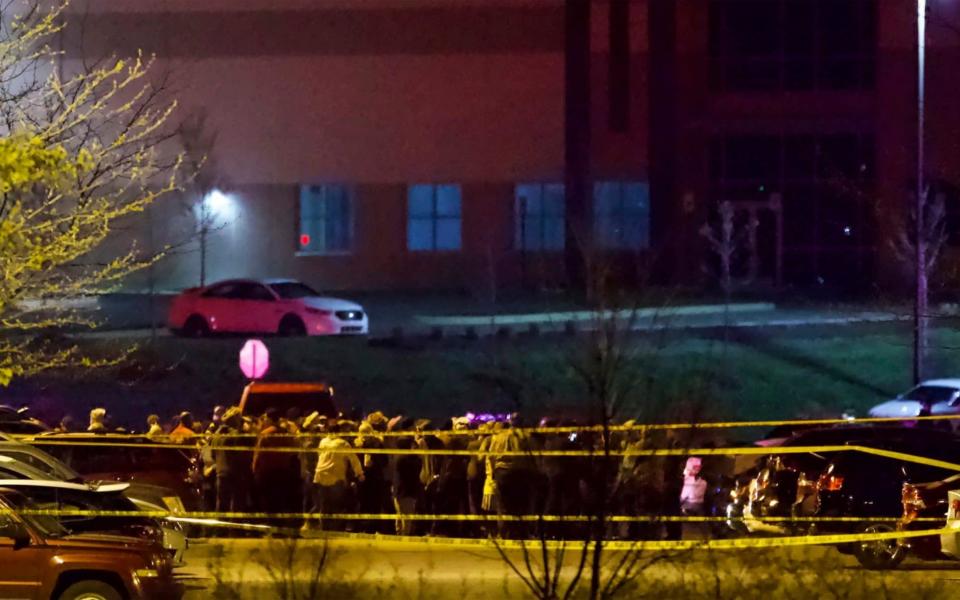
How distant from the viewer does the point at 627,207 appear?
47.2 m

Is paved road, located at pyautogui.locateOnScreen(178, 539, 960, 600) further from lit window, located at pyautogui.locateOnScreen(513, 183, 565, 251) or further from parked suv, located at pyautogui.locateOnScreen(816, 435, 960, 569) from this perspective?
lit window, located at pyautogui.locateOnScreen(513, 183, 565, 251)

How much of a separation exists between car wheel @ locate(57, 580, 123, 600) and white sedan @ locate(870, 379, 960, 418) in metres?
18.2

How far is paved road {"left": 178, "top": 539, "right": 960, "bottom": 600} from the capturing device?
33.0 feet

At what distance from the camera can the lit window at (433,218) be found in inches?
1844

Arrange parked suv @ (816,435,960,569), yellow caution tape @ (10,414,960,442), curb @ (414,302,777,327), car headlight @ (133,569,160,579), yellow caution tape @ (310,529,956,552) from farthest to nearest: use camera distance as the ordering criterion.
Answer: curb @ (414,302,777,327)
parked suv @ (816,435,960,569)
car headlight @ (133,569,160,579)
yellow caution tape @ (310,529,956,552)
yellow caution tape @ (10,414,960,442)

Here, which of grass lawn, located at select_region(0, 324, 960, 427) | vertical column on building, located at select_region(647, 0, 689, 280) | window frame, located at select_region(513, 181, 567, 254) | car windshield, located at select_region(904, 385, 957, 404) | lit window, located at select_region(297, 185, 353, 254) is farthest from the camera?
lit window, located at select_region(297, 185, 353, 254)

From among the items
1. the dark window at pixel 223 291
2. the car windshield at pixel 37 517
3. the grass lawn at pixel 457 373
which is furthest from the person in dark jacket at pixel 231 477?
the dark window at pixel 223 291

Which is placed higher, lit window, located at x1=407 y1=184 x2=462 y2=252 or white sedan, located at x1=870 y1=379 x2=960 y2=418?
lit window, located at x1=407 y1=184 x2=462 y2=252

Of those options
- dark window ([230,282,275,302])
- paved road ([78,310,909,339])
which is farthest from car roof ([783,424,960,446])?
dark window ([230,282,275,302])

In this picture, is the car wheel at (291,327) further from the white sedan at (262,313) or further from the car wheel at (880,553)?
the car wheel at (880,553)

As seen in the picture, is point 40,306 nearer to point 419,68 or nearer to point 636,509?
point 636,509

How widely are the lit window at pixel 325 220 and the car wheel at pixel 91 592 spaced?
35.7m

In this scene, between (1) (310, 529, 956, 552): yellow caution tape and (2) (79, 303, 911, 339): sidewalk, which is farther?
(2) (79, 303, 911, 339): sidewalk

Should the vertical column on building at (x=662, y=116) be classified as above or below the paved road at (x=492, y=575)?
above
